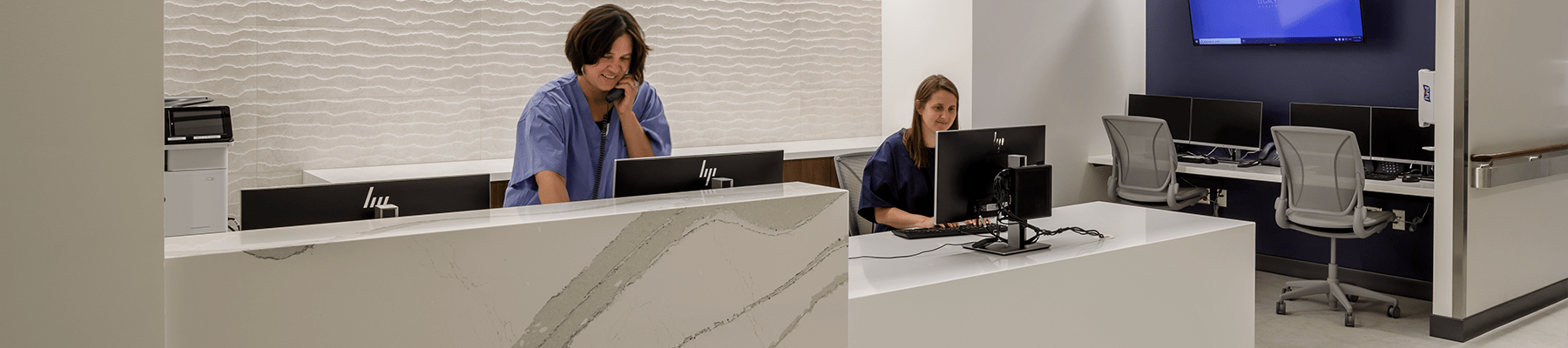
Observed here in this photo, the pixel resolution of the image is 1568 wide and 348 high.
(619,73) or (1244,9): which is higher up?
(1244,9)

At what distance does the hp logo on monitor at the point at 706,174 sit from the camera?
2426mm

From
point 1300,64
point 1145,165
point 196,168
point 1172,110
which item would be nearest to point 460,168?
point 196,168

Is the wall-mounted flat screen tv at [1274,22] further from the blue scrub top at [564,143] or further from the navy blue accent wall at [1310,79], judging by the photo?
the blue scrub top at [564,143]

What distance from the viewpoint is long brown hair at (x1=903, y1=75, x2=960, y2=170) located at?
11.5 feet

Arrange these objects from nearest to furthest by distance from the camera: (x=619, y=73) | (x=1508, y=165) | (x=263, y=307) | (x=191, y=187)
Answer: (x=263, y=307)
(x=619, y=73)
(x=191, y=187)
(x=1508, y=165)

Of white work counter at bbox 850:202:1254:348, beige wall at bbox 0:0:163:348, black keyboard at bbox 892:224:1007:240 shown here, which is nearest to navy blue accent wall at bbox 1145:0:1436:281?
white work counter at bbox 850:202:1254:348

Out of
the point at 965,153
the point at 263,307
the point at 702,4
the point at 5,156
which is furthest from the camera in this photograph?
the point at 702,4

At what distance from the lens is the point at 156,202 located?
1.18m

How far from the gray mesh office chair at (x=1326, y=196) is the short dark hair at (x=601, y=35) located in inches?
143

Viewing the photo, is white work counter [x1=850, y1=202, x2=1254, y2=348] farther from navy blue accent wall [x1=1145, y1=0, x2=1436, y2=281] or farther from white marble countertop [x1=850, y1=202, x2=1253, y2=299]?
navy blue accent wall [x1=1145, y1=0, x2=1436, y2=281]

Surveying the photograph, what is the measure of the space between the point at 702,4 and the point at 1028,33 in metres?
1.93

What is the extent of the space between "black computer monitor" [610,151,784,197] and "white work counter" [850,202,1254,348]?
34cm

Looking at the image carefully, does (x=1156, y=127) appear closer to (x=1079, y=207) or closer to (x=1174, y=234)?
(x=1079, y=207)

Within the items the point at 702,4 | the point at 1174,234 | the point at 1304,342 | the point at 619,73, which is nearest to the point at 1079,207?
the point at 1174,234
